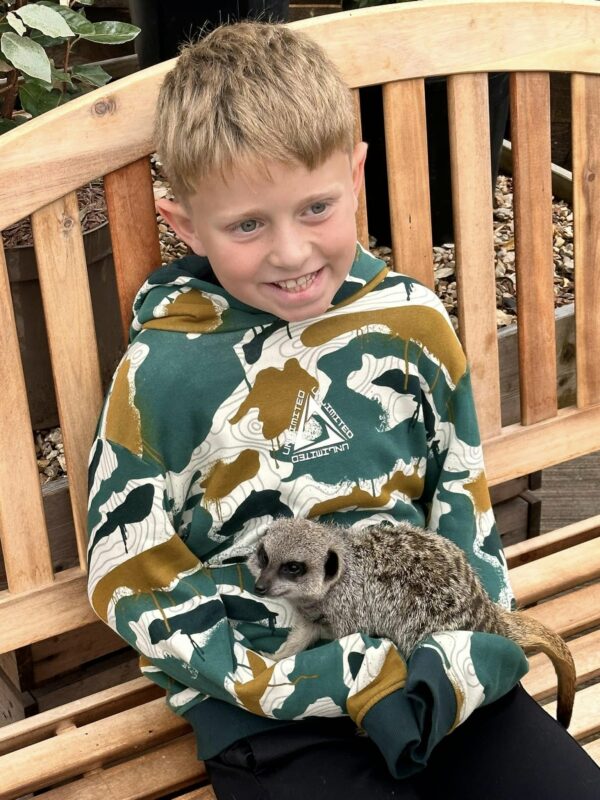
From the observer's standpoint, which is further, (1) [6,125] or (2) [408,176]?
(1) [6,125]

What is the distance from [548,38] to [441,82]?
1.18 metres

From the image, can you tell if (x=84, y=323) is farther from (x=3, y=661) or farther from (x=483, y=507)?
(x=3, y=661)

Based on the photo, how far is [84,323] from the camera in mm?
2174

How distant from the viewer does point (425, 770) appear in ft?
6.82

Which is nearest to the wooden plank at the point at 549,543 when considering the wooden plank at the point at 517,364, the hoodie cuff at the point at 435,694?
the wooden plank at the point at 517,364

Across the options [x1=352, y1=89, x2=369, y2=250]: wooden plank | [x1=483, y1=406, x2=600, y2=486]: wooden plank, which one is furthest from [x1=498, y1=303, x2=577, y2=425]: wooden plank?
[x1=352, y1=89, x2=369, y2=250]: wooden plank

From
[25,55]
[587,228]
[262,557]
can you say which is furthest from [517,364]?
[25,55]

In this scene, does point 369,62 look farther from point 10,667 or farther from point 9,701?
point 9,701

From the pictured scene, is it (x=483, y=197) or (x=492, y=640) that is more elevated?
(x=483, y=197)

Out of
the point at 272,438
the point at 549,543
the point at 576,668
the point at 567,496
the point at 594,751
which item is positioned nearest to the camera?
the point at 272,438

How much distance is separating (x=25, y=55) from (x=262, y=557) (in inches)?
45.2

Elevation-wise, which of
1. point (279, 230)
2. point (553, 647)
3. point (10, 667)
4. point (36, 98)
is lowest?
point (10, 667)

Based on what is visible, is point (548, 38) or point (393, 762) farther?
point (548, 38)

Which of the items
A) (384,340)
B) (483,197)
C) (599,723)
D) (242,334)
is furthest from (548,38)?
(599,723)
